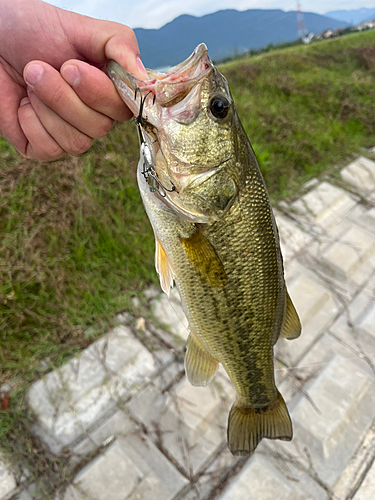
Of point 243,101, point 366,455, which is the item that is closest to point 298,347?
point 366,455

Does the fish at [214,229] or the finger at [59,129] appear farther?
the finger at [59,129]

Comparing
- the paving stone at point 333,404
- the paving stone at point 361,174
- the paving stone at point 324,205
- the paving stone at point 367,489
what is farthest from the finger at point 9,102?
the paving stone at point 361,174

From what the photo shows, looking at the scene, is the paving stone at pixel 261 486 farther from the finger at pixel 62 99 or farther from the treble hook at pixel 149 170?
the finger at pixel 62 99

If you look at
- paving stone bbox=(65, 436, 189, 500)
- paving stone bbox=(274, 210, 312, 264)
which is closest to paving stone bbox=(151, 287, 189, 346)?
paving stone bbox=(65, 436, 189, 500)

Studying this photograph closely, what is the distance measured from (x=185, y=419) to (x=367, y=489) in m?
1.09

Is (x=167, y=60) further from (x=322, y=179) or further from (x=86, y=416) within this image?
(x=86, y=416)

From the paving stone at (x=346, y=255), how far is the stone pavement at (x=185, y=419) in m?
0.29

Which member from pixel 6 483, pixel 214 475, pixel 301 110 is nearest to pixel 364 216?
pixel 301 110

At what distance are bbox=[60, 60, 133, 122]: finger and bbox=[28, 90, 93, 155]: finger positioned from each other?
6.8 inches

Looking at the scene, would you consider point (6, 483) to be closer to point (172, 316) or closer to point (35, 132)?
point (172, 316)

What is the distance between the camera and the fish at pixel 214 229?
1.01m

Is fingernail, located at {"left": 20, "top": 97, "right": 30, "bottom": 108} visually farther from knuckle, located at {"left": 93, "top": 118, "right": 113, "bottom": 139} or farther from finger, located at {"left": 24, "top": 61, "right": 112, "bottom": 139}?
knuckle, located at {"left": 93, "top": 118, "right": 113, "bottom": 139}

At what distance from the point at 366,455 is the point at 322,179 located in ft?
9.44

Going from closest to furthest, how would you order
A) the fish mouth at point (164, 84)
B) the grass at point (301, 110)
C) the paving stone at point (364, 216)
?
1. the fish mouth at point (164, 84)
2. the paving stone at point (364, 216)
3. the grass at point (301, 110)
